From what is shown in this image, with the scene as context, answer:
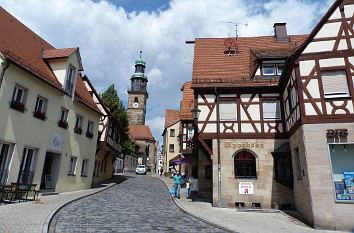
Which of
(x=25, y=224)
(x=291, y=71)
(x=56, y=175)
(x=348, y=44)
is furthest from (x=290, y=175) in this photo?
(x=56, y=175)

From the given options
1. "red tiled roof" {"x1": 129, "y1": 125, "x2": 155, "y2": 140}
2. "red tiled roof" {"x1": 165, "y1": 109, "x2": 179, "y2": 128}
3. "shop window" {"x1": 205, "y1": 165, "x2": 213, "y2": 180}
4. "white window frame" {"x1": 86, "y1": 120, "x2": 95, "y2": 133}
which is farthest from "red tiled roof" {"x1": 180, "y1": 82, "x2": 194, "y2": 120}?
"red tiled roof" {"x1": 129, "y1": 125, "x2": 155, "y2": 140}

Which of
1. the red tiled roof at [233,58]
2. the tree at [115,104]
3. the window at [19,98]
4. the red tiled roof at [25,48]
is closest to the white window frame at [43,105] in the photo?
the red tiled roof at [25,48]

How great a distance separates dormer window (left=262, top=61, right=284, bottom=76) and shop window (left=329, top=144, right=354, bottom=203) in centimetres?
710

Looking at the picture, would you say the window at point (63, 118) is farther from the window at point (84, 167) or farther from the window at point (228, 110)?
the window at point (228, 110)

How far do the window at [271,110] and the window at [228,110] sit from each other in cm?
175

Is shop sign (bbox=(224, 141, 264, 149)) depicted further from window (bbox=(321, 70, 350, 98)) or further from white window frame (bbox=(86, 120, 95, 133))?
white window frame (bbox=(86, 120, 95, 133))

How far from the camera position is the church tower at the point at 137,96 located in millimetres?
83375

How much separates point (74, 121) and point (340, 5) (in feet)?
55.2

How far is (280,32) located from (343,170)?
13.6m

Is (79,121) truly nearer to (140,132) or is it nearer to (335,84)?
(335,84)

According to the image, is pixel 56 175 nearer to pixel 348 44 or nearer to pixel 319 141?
pixel 319 141

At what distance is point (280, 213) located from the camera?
14.5m

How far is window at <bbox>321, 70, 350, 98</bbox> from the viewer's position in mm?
12688

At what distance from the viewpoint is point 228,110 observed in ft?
57.3
